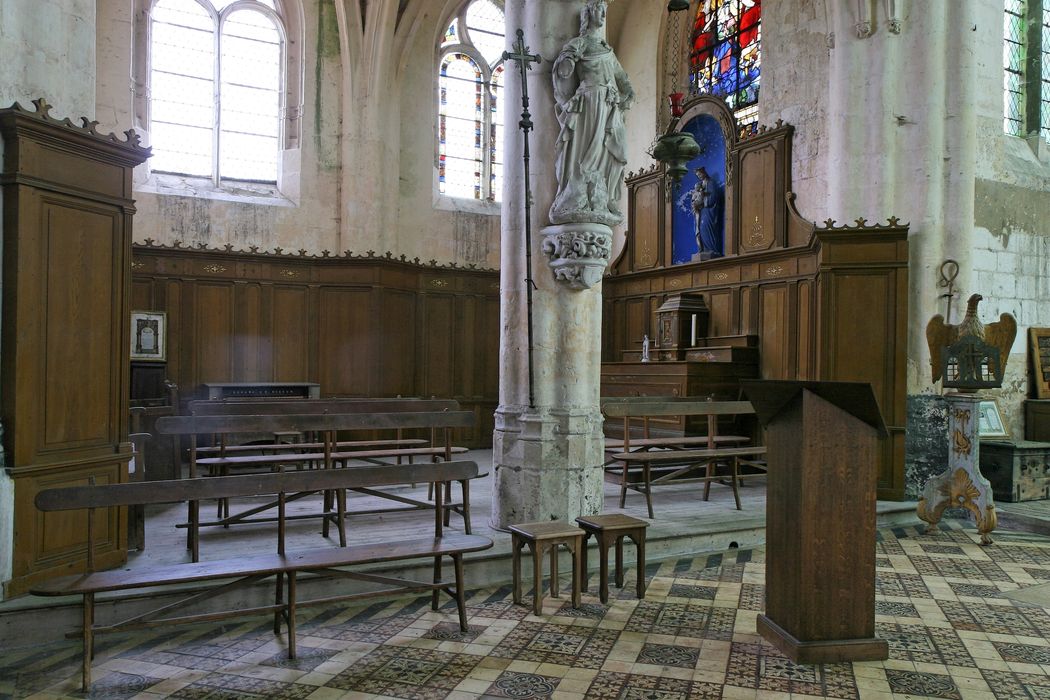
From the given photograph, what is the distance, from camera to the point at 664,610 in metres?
4.84

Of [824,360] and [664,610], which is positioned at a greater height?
[824,360]

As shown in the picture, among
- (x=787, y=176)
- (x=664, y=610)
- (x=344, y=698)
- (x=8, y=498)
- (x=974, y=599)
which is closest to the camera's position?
(x=344, y=698)

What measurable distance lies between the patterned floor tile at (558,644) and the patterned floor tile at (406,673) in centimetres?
25

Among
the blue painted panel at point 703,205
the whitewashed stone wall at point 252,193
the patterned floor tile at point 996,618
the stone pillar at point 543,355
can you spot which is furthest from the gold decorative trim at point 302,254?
the patterned floor tile at point 996,618

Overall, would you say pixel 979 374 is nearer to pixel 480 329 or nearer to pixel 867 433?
pixel 867 433

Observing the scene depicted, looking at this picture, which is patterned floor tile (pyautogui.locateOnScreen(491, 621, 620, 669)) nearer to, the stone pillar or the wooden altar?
the stone pillar

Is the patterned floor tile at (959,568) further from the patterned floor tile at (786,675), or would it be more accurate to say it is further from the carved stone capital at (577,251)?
the carved stone capital at (577,251)

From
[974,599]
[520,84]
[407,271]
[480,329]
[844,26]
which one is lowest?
[974,599]

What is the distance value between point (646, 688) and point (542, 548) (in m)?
1.21

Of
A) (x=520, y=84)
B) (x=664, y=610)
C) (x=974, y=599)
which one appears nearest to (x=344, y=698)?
(x=664, y=610)

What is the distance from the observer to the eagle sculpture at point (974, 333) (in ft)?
23.9

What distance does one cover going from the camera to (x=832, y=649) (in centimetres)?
395

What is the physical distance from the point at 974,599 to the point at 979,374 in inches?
106

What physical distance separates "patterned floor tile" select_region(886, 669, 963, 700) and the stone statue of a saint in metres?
3.44
